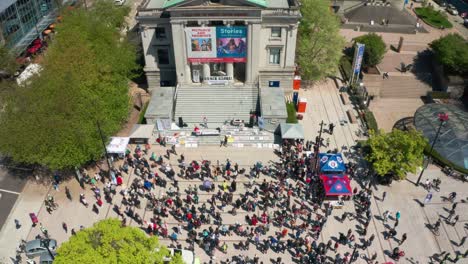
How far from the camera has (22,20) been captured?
65812 mm

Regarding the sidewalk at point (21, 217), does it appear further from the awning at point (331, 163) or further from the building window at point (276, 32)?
the building window at point (276, 32)

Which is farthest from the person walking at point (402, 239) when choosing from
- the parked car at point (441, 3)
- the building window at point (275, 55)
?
the parked car at point (441, 3)

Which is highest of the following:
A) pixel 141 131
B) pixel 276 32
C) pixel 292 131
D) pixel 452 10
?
pixel 276 32

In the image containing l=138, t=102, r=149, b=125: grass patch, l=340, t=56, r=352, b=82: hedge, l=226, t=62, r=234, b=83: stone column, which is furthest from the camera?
l=340, t=56, r=352, b=82: hedge

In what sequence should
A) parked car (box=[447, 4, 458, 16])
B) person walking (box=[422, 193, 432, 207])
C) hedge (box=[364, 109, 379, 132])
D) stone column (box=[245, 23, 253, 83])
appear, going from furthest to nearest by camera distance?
parked car (box=[447, 4, 458, 16]), hedge (box=[364, 109, 379, 132]), stone column (box=[245, 23, 253, 83]), person walking (box=[422, 193, 432, 207])

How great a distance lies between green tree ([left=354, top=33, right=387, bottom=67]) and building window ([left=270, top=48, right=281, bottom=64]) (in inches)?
614

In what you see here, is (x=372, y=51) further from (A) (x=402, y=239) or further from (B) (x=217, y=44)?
(A) (x=402, y=239)

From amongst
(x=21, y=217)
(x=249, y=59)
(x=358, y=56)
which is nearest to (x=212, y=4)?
(x=249, y=59)

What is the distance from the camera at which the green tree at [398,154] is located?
1591 inches

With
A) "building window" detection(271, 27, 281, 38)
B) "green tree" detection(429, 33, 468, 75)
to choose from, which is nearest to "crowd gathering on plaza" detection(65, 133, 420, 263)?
"building window" detection(271, 27, 281, 38)

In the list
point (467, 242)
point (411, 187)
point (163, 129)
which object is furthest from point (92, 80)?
point (467, 242)

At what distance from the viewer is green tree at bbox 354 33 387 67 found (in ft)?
198

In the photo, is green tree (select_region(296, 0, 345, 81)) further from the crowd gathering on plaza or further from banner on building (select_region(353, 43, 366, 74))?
the crowd gathering on plaza

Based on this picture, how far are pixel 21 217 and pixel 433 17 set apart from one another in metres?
78.0
